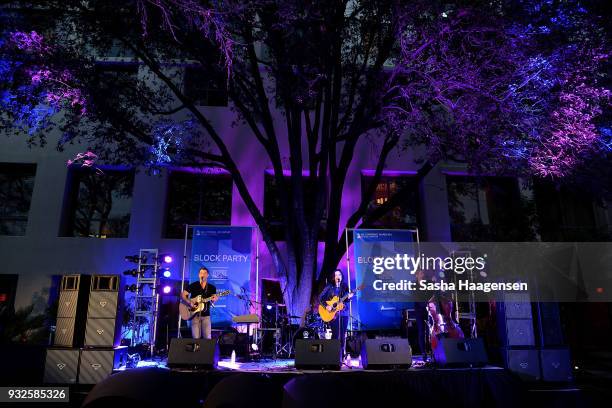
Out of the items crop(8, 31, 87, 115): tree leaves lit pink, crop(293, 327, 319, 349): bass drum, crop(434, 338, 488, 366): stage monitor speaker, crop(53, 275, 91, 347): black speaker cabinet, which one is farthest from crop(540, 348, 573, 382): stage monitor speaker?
crop(8, 31, 87, 115): tree leaves lit pink

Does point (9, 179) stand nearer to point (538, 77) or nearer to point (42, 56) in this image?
point (42, 56)

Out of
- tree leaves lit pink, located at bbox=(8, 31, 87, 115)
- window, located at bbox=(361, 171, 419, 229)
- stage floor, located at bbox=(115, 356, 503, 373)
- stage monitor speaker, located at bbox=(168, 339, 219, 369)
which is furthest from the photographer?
window, located at bbox=(361, 171, 419, 229)

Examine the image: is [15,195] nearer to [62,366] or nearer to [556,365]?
[62,366]

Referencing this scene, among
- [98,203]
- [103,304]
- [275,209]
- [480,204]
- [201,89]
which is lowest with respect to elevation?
[103,304]

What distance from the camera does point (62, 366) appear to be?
6559 mm

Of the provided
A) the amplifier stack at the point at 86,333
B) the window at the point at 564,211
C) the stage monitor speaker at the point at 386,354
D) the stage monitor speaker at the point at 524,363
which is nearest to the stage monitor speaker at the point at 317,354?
the stage monitor speaker at the point at 386,354

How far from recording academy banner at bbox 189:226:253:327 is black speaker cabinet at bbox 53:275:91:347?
274cm

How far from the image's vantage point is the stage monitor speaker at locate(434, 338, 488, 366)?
6.48 meters

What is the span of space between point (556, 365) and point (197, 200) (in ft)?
29.2

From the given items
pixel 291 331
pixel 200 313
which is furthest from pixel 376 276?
pixel 200 313

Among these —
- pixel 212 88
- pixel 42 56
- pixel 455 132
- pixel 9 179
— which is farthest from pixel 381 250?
pixel 9 179

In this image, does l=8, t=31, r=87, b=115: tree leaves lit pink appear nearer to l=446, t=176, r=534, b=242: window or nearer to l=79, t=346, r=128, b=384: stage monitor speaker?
l=79, t=346, r=128, b=384: stage monitor speaker

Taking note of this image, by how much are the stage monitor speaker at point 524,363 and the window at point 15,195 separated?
11620mm

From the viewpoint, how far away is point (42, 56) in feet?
26.8
